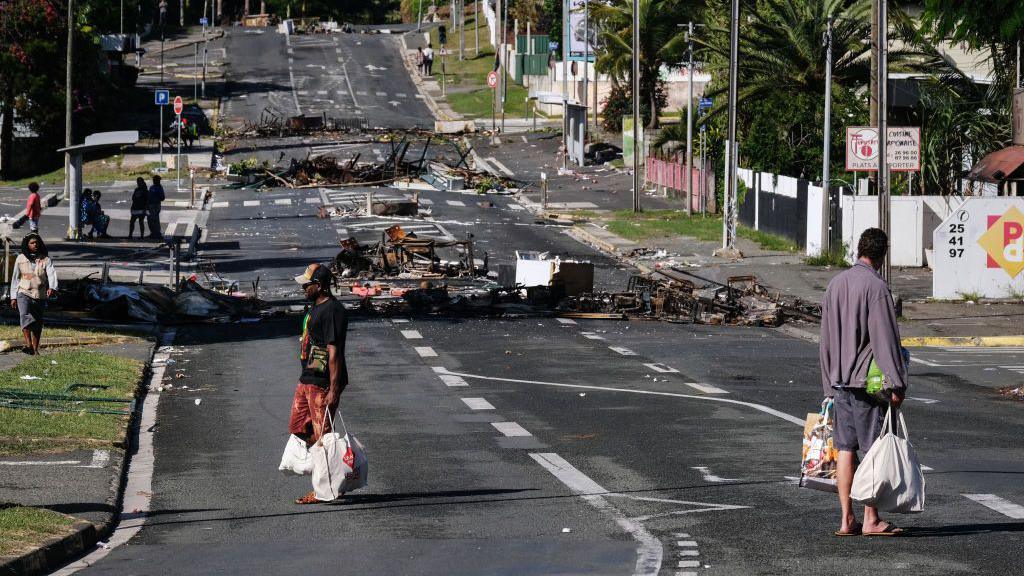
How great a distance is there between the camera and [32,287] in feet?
70.9

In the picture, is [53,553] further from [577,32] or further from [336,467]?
[577,32]

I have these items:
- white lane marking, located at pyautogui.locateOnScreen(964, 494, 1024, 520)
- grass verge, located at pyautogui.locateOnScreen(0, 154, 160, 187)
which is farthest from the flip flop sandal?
grass verge, located at pyautogui.locateOnScreen(0, 154, 160, 187)

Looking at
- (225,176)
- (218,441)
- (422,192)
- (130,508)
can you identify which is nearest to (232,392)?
(218,441)

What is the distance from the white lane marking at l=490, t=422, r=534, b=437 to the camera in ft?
49.4


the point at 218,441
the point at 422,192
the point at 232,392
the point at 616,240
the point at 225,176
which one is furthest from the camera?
the point at 225,176

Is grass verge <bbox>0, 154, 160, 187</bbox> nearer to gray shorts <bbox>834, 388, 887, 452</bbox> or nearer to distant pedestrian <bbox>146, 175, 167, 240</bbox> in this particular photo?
distant pedestrian <bbox>146, 175, 167, 240</bbox>

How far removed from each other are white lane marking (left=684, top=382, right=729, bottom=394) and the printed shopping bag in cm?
803

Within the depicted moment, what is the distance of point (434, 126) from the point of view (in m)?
82.4

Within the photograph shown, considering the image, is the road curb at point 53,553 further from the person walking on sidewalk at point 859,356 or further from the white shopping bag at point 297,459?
the person walking on sidewalk at point 859,356

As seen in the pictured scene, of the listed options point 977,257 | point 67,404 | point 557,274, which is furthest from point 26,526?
point 977,257

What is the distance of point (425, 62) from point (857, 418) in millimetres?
94216

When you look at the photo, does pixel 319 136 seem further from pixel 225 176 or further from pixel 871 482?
pixel 871 482

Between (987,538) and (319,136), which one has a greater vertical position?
(319,136)

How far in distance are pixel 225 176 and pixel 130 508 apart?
173 feet
